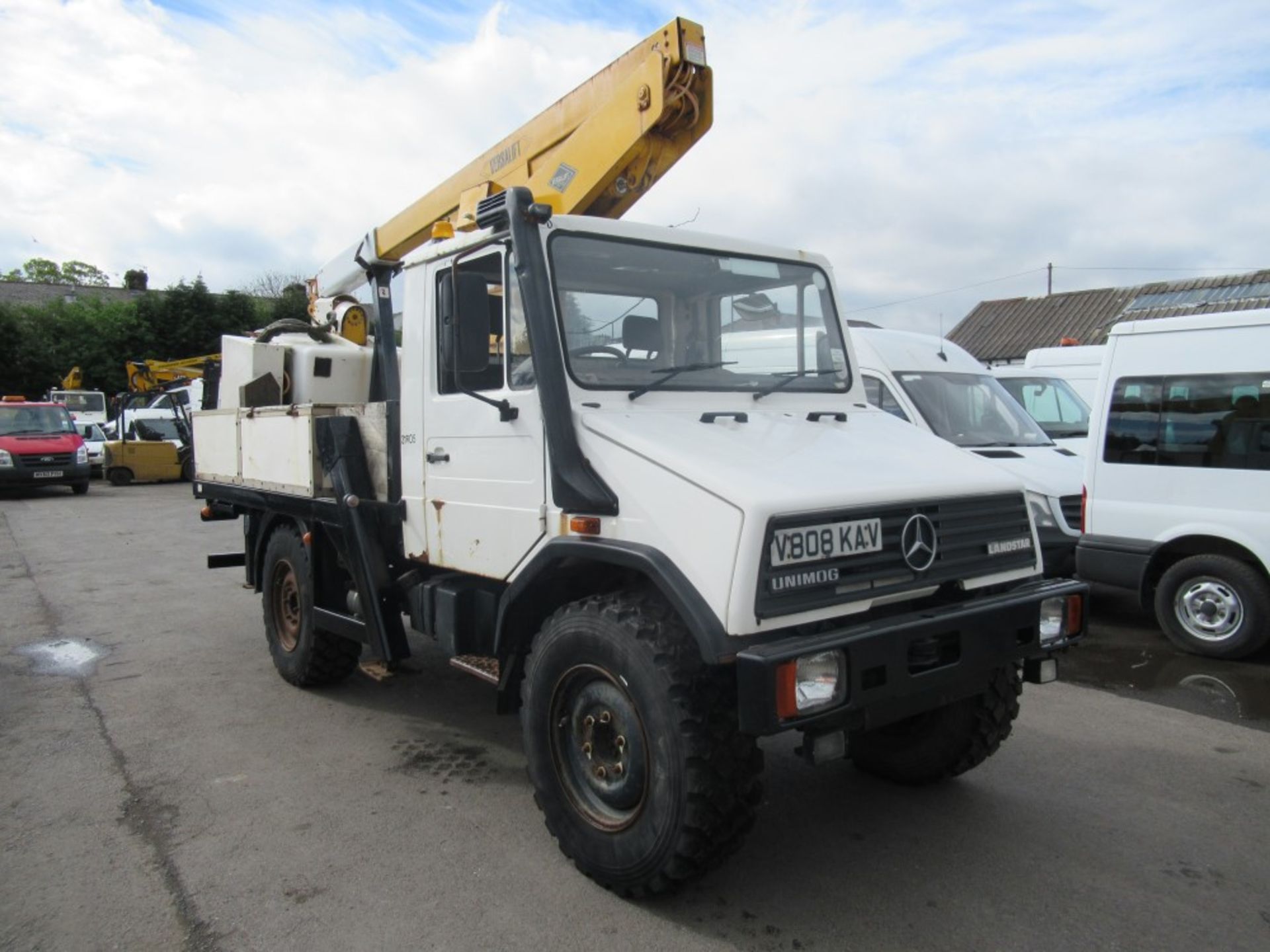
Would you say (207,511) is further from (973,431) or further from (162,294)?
(162,294)

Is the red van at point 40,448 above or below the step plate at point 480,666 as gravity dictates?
above

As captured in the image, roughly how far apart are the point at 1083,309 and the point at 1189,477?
23.5 meters

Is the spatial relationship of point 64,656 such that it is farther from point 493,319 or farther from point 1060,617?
point 1060,617

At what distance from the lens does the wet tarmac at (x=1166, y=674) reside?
558cm

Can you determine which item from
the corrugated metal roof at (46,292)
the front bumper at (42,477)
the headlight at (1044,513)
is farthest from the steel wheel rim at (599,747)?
the corrugated metal roof at (46,292)

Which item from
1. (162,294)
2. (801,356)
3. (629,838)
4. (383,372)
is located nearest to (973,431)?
(801,356)

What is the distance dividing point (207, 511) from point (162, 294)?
35.7 meters

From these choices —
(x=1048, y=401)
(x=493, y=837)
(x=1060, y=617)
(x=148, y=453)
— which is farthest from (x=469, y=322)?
(x=148, y=453)

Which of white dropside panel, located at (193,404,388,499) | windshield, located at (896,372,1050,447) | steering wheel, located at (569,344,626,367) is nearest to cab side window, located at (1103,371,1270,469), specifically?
windshield, located at (896,372,1050,447)

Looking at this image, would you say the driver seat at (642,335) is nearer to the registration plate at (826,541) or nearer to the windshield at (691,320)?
the windshield at (691,320)

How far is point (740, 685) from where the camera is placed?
9.32 ft

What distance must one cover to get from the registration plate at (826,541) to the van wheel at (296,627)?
356 centimetres

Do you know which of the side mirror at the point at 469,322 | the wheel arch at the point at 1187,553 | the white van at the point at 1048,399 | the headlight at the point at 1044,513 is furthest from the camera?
the white van at the point at 1048,399

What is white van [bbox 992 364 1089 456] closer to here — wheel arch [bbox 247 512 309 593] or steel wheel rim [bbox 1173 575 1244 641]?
steel wheel rim [bbox 1173 575 1244 641]
